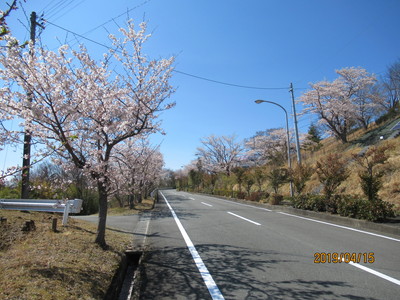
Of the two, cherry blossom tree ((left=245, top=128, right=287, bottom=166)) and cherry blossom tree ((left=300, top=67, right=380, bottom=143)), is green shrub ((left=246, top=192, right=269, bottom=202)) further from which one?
cherry blossom tree ((left=245, top=128, right=287, bottom=166))

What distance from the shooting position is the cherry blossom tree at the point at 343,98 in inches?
1300

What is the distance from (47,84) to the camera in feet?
18.1

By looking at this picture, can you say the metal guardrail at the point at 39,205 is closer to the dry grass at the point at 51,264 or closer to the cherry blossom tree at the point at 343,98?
the dry grass at the point at 51,264

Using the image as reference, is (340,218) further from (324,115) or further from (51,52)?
(324,115)

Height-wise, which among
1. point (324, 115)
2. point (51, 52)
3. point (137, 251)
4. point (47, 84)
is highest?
point (324, 115)

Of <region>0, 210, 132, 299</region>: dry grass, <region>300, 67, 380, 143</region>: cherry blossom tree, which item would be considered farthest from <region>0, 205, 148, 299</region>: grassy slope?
<region>300, 67, 380, 143</region>: cherry blossom tree

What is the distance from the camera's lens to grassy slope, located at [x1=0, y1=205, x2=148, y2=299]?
353 centimetres

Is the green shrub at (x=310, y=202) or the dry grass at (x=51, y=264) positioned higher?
the green shrub at (x=310, y=202)

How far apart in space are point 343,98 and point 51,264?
36.3m

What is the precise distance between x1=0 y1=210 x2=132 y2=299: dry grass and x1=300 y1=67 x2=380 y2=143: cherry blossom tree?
32941mm

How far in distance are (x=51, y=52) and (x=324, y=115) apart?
34.1 m

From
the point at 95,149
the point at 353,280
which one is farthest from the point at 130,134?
the point at 353,280
